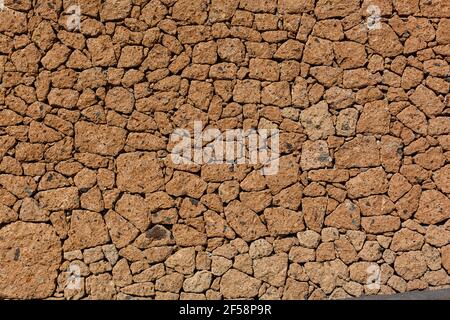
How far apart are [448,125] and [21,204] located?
13.2 ft

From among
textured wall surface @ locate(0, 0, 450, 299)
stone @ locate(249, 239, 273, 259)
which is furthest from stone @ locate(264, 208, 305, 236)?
stone @ locate(249, 239, 273, 259)

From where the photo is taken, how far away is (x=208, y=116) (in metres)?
4.75

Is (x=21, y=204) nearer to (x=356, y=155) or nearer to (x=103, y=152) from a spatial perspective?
(x=103, y=152)

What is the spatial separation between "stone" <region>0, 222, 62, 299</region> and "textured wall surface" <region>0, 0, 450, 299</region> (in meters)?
0.01

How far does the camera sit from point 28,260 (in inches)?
180

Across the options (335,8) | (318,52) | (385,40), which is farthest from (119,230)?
(385,40)

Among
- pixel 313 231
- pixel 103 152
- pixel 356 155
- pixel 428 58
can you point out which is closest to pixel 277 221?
pixel 313 231

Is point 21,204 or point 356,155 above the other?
point 356,155

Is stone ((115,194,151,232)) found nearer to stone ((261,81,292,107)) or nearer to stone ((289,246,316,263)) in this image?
stone ((289,246,316,263))

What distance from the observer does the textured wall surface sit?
15.2ft

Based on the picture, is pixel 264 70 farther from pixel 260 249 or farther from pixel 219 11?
pixel 260 249

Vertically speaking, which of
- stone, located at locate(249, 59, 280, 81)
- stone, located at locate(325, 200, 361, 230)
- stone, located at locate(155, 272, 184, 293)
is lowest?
stone, located at locate(155, 272, 184, 293)

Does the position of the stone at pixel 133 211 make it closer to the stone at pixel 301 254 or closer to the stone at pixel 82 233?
the stone at pixel 82 233

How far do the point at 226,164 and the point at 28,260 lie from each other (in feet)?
6.37
